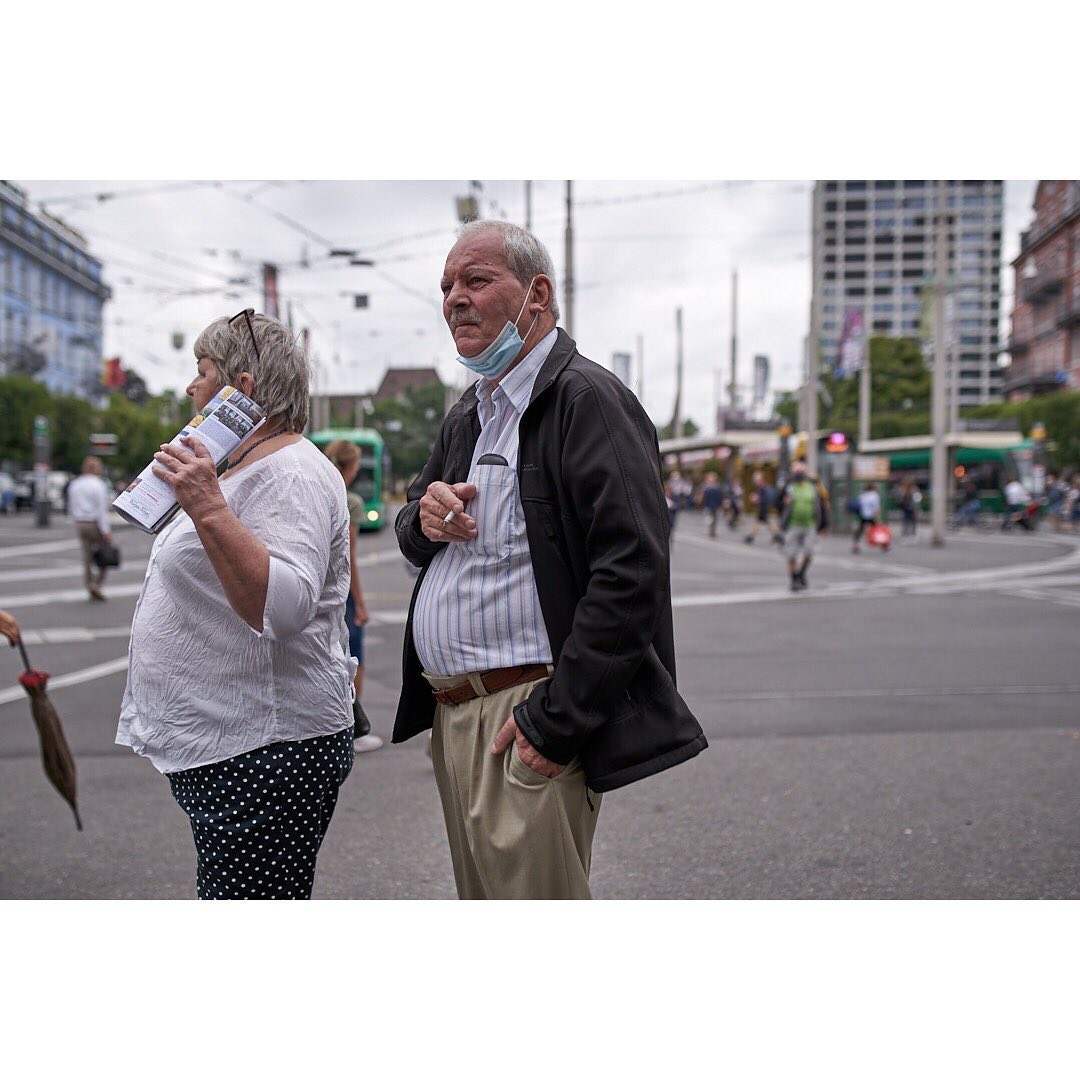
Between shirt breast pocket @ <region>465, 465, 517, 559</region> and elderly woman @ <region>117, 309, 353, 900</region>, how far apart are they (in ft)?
0.99

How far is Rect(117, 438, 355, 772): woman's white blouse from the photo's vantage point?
6.97 ft

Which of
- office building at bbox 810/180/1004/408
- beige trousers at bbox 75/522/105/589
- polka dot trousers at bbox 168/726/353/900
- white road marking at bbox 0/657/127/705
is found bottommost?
white road marking at bbox 0/657/127/705

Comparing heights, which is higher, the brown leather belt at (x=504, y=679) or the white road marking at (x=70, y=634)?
the brown leather belt at (x=504, y=679)

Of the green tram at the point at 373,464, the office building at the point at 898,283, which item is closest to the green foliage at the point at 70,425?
the green tram at the point at 373,464

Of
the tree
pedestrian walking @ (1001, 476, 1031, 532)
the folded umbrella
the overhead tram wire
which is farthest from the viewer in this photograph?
the tree

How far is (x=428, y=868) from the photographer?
163 inches

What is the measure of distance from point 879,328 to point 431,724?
394 ft

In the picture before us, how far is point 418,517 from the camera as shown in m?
2.27

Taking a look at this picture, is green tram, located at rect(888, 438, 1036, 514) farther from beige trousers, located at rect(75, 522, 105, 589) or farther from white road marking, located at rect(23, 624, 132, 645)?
white road marking, located at rect(23, 624, 132, 645)

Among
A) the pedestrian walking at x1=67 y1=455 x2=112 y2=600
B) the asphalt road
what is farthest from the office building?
the asphalt road

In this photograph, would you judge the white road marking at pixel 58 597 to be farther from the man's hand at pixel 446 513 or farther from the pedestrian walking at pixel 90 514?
the man's hand at pixel 446 513

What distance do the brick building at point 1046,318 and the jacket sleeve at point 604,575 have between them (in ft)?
150

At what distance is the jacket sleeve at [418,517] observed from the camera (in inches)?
89.3

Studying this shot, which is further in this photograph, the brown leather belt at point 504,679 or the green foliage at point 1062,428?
the green foliage at point 1062,428
